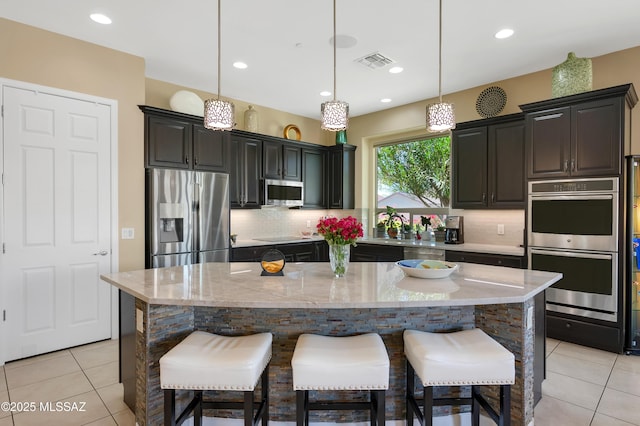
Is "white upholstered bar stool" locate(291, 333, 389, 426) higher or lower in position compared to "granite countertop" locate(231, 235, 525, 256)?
lower

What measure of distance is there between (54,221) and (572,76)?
17.0 ft

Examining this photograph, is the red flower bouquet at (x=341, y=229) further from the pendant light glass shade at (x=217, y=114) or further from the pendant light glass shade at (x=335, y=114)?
the pendant light glass shade at (x=217, y=114)

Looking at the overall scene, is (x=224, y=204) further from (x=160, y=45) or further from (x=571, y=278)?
(x=571, y=278)

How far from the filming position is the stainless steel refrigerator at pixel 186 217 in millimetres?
3785

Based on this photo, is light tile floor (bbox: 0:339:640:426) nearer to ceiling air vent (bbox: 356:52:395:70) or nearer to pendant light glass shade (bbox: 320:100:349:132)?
pendant light glass shade (bbox: 320:100:349:132)

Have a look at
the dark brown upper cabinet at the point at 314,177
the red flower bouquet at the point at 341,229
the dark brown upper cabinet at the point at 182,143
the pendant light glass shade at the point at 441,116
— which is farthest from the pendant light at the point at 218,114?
the dark brown upper cabinet at the point at 314,177

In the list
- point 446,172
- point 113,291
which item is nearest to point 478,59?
point 446,172

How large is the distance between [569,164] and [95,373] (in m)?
4.72

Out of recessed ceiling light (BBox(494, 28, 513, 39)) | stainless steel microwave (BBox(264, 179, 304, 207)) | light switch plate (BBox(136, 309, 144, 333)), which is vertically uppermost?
recessed ceiling light (BBox(494, 28, 513, 39))

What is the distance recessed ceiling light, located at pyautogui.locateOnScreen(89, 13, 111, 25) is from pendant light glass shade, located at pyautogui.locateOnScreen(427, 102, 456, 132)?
9.25ft

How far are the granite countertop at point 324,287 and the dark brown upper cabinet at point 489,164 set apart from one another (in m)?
1.97

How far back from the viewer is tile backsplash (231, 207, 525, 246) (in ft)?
14.4

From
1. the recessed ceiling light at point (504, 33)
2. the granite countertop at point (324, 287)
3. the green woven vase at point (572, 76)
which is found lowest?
the granite countertop at point (324, 287)

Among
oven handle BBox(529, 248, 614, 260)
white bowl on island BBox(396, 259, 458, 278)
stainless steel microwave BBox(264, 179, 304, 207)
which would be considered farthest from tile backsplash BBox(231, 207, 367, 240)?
white bowl on island BBox(396, 259, 458, 278)
